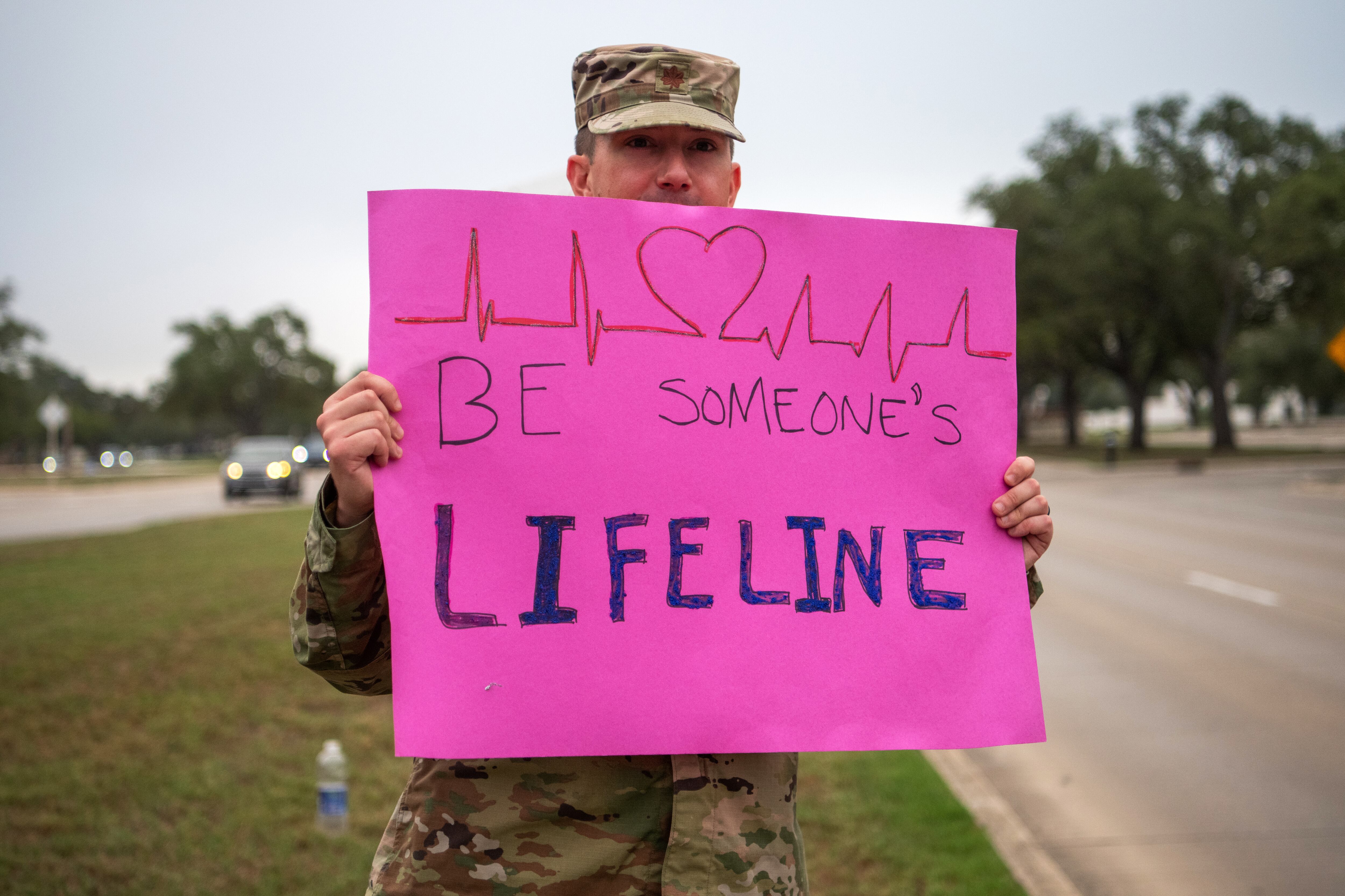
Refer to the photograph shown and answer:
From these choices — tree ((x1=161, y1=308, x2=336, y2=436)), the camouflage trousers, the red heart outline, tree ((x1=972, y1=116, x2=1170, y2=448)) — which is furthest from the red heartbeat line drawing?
tree ((x1=161, y1=308, x2=336, y2=436))

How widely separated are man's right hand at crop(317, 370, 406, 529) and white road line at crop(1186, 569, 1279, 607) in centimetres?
832

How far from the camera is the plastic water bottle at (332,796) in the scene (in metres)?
3.72

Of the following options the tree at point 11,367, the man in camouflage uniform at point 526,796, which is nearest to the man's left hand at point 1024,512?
the man in camouflage uniform at point 526,796

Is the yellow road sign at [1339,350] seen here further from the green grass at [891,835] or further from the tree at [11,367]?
the tree at [11,367]

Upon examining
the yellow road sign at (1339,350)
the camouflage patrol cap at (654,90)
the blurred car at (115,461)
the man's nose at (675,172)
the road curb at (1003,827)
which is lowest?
the road curb at (1003,827)

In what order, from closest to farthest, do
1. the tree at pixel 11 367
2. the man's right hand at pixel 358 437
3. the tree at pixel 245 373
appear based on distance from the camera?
the man's right hand at pixel 358 437
the tree at pixel 11 367
the tree at pixel 245 373

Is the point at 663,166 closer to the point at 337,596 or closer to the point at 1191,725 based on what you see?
the point at 337,596

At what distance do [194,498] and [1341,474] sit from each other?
26824 mm

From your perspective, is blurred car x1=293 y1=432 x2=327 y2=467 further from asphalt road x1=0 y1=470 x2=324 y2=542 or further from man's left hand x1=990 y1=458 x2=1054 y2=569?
man's left hand x1=990 y1=458 x2=1054 y2=569

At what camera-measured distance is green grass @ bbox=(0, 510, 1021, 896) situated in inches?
134

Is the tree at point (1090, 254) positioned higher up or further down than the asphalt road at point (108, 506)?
higher up

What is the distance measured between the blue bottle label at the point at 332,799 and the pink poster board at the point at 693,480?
105 inches

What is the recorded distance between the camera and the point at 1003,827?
387 centimetres

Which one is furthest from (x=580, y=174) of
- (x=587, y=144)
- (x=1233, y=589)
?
(x=1233, y=589)
